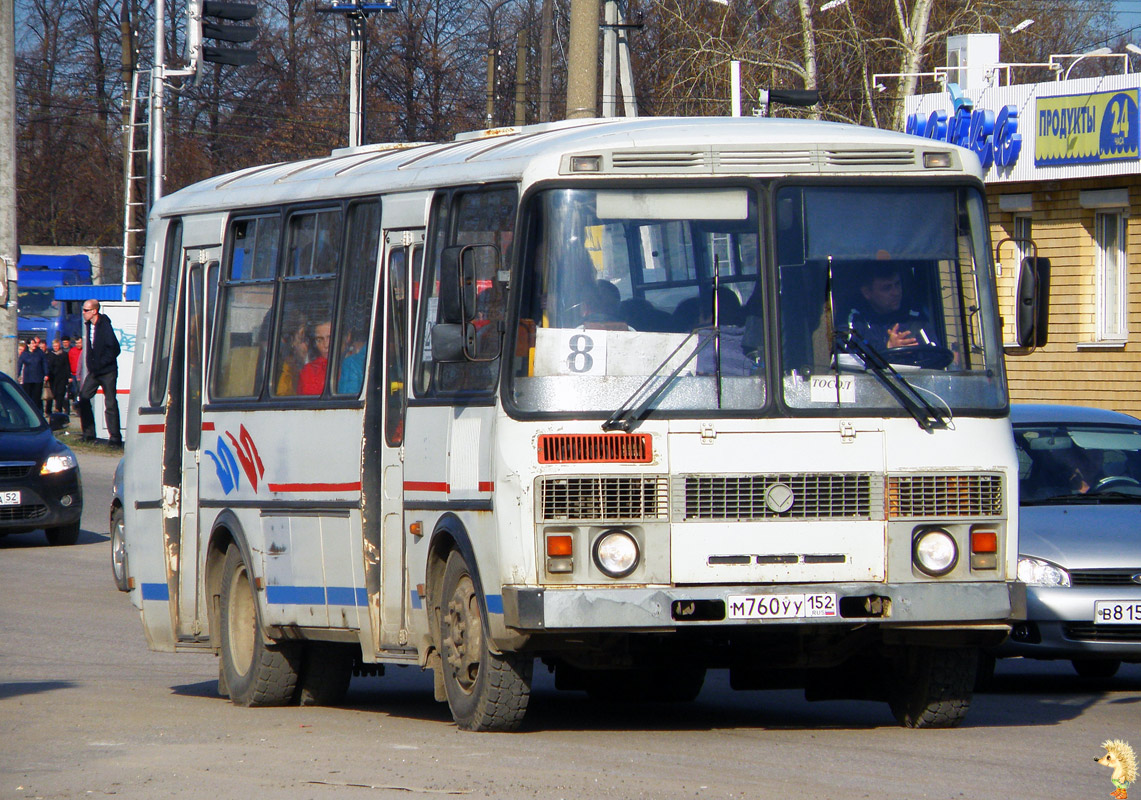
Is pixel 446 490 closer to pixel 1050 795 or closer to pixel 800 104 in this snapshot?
pixel 1050 795

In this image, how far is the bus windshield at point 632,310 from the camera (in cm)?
841

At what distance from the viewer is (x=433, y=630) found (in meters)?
9.31

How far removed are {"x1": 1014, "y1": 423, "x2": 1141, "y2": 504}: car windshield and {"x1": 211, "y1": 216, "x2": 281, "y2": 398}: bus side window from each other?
4.24 metres

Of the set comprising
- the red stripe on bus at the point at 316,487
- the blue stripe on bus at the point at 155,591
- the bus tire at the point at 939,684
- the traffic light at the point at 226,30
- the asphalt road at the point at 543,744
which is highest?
the traffic light at the point at 226,30

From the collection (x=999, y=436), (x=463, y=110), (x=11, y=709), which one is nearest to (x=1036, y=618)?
(x=999, y=436)

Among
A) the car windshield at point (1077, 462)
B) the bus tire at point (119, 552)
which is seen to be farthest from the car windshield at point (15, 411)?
the car windshield at point (1077, 462)

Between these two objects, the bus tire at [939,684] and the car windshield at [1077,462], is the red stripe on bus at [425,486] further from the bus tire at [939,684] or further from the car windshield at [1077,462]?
the car windshield at [1077,462]

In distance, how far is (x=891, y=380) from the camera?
8625 mm

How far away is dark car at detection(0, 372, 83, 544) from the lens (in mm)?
20750

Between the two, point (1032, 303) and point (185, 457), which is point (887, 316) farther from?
point (185, 457)

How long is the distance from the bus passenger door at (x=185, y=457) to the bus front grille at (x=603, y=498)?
372cm

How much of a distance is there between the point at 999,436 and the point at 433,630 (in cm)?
260

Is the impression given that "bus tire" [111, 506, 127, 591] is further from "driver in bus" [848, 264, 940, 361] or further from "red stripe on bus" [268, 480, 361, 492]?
"driver in bus" [848, 264, 940, 361]

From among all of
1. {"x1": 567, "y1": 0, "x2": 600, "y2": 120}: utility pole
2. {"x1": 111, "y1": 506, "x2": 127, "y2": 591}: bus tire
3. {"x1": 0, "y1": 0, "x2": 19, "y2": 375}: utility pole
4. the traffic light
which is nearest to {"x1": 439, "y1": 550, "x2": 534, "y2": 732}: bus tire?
{"x1": 111, "y1": 506, "x2": 127, "y2": 591}: bus tire
